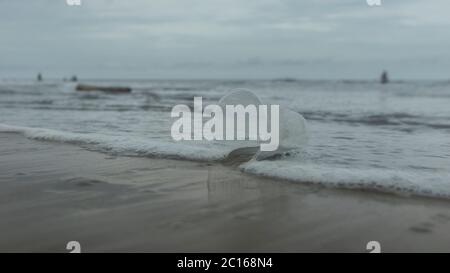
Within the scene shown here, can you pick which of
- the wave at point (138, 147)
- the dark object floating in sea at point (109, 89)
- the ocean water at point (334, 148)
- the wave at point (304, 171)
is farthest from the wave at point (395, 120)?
the dark object floating in sea at point (109, 89)

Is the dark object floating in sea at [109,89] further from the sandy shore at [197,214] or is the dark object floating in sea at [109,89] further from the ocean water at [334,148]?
the sandy shore at [197,214]

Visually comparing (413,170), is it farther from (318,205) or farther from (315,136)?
(315,136)

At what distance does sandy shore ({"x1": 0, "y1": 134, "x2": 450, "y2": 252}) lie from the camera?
2766 mm

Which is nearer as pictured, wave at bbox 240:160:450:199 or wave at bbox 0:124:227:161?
wave at bbox 240:160:450:199

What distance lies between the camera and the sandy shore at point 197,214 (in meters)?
2.77

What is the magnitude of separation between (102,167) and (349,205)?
283cm

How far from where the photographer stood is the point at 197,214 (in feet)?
10.9

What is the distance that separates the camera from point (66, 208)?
11.1 ft

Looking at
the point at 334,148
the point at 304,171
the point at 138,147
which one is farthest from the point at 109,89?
the point at 304,171

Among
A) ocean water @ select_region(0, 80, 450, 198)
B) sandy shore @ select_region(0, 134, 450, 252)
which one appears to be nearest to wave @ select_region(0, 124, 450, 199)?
ocean water @ select_region(0, 80, 450, 198)

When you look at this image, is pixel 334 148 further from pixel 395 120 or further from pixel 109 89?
pixel 109 89

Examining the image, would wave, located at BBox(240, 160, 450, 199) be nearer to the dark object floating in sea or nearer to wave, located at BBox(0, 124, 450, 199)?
wave, located at BBox(0, 124, 450, 199)

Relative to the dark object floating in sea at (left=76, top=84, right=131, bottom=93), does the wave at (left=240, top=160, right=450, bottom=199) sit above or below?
below

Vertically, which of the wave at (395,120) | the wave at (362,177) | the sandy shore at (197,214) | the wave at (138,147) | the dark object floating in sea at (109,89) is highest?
the dark object floating in sea at (109,89)
